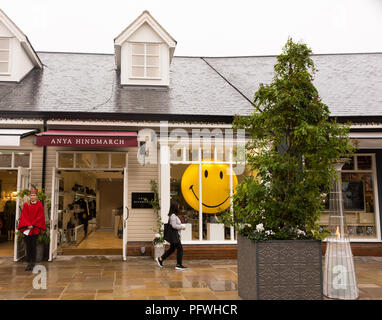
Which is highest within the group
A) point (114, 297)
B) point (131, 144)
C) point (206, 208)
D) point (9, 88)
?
point (9, 88)

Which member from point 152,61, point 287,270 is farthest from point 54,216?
point 287,270

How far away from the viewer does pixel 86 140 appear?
895 cm

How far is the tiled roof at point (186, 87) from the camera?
10250mm

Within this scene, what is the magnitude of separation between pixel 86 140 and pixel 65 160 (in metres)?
1.59

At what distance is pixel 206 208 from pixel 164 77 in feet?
15.4

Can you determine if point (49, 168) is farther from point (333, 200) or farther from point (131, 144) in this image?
point (333, 200)

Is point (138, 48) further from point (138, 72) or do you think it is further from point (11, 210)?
point (11, 210)

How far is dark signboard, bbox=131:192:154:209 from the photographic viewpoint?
10266 mm

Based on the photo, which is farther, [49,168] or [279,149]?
[49,168]

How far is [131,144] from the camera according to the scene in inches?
353

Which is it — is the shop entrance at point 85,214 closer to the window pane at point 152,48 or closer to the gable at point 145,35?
the window pane at point 152,48

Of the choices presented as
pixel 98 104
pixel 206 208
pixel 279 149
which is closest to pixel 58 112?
pixel 98 104

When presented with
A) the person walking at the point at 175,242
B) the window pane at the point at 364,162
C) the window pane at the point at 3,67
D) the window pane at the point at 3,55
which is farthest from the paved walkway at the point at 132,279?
the window pane at the point at 3,55

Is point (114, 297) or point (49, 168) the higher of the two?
point (49, 168)
